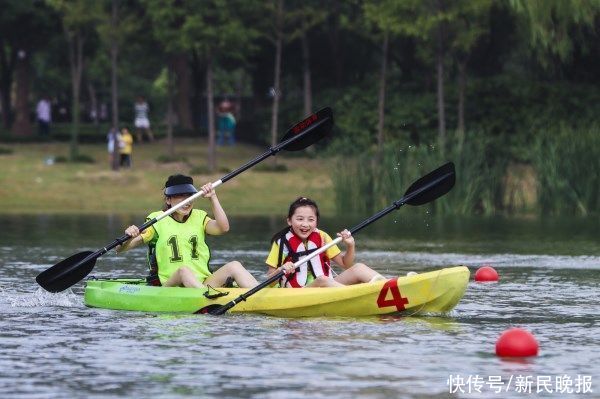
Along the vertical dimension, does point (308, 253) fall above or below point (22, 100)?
below

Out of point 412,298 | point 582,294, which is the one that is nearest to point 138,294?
point 412,298

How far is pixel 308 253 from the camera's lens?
18328 millimetres

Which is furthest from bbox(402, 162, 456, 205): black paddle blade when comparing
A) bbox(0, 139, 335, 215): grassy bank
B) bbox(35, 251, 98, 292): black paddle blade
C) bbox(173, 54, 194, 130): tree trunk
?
bbox(173, 54, 194, 130): tree trunk

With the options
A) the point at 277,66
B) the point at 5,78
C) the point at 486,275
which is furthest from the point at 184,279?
the point at 5,78

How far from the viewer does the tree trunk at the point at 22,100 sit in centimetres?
5831

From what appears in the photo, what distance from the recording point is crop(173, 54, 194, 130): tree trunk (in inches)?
2317

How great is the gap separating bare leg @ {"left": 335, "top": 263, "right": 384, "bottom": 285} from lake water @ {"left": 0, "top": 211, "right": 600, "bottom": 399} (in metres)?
0.60

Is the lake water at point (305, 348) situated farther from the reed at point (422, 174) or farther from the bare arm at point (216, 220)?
the reed at point (422, 174)

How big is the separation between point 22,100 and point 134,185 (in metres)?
14.3

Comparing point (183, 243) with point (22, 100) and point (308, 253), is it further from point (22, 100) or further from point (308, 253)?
point (22, 100)

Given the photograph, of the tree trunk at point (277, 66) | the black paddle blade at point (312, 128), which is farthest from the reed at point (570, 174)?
the black paddle blade at point (312, 128)

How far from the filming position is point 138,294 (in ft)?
61.0

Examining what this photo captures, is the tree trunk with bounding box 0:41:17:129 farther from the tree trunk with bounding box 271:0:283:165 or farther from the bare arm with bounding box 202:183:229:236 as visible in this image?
the bare arm with bounding box 202:183:229:236

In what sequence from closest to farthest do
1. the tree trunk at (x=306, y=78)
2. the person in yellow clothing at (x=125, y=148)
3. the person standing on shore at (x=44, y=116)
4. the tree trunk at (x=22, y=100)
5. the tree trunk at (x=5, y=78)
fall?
the person in yellow clothing at (x=125, y=148) → the tree trunk at (x=306, y=78) → the person standing on shore at (x=44, y=116) → the tree trunk at (x=22, y=100) → the tree trunk at (x=5, y=78)
